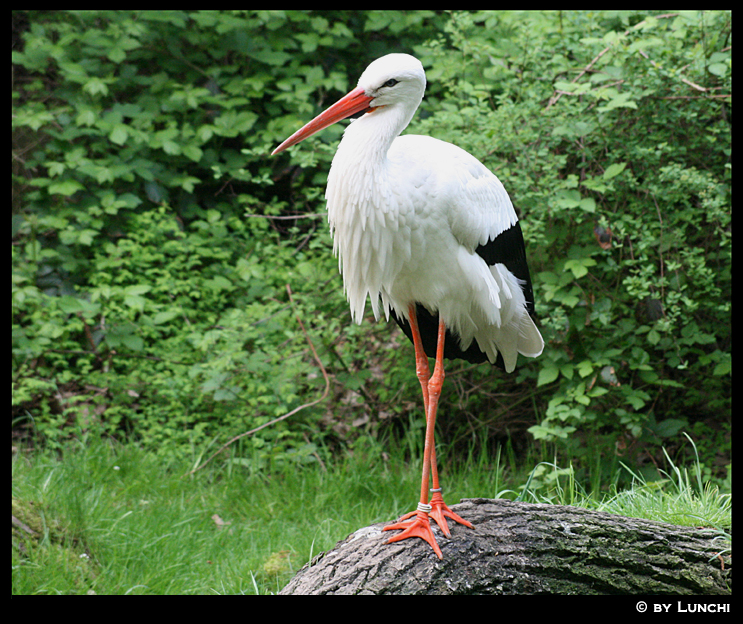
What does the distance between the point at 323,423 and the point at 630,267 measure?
212cm

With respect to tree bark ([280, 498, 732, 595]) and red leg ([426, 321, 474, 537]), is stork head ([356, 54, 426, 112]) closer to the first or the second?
red leg ([426, 321, 474, 537])

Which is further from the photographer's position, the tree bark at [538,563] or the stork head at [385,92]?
the stork head at [385,92]

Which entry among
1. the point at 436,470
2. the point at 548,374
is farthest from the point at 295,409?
the point at 436,470

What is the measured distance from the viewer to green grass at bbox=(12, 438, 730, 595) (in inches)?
118

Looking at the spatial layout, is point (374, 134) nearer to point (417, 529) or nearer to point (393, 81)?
point (393, 81)

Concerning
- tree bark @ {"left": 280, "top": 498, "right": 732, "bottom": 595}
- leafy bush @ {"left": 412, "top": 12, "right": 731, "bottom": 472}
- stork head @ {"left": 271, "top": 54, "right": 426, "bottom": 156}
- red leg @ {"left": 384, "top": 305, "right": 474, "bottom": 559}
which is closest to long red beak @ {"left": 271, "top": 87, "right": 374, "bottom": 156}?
stork head @ {"left": 271, "top": 54, "right": 426, "bottom": 156}

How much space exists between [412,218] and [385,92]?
454 millimetres

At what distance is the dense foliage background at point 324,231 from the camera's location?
350 cm

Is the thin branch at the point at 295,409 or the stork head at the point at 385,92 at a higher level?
the stork head at the point at 385,92

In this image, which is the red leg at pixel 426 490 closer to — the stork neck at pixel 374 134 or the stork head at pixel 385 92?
the stork neck at pixel 374 134

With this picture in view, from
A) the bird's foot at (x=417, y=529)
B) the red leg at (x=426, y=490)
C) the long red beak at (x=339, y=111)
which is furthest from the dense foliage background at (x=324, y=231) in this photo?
the long red beak at (x=339, y=111)

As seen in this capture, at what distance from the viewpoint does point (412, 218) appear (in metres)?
2.38

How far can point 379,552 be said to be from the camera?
91.2 inches
